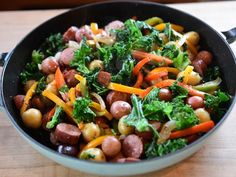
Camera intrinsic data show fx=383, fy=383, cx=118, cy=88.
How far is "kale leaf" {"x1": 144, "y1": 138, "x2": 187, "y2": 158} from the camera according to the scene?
4.07 feet

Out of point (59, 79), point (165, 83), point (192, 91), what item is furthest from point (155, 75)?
point (59, 79)

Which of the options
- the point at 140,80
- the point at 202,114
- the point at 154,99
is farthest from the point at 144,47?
the point at 202,114

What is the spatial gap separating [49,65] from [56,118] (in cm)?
28

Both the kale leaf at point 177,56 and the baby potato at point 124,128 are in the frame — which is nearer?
the baby potato at point 124,128

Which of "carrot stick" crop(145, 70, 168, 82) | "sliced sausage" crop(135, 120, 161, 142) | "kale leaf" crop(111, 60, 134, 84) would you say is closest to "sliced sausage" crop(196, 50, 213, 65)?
"carrot stick" crop(145, 70, 168, 82)

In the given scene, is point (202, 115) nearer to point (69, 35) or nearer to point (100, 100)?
point (100, 100)

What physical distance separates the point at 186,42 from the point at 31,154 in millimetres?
802

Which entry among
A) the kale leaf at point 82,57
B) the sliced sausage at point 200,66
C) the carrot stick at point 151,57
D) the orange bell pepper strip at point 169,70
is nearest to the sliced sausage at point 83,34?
→ the kale leaf at point 82,57

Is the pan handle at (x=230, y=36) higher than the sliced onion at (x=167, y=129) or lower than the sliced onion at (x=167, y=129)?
higher

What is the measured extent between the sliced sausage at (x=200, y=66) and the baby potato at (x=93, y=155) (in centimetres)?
56

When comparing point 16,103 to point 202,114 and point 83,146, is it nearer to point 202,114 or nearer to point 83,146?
point 83,146

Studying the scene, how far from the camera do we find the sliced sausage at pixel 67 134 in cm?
133

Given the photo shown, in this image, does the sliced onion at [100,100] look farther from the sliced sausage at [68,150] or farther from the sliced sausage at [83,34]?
the sliced sausage at [83,34]

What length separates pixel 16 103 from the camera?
1.50 m
